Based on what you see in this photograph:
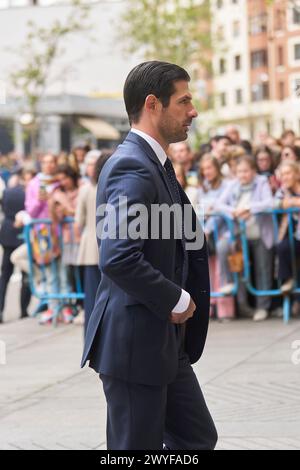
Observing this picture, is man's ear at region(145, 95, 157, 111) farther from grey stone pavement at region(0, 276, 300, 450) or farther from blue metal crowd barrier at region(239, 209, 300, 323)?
blue metal crowd barrier at region(239, 209, 300, 323)

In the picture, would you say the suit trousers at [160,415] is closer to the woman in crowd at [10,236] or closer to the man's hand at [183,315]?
the man's hand at [183,315]

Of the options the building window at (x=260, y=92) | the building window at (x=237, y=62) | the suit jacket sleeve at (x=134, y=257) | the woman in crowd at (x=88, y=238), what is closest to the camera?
the suit jacket sleeve at (x=134, y=257)

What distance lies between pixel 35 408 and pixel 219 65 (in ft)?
284

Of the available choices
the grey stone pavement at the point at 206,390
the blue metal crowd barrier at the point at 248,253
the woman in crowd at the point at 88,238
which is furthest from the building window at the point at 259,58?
the woman in crowd at the point at 88,238

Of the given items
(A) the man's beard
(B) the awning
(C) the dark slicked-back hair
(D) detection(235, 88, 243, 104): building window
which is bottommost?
(A) the man's beard

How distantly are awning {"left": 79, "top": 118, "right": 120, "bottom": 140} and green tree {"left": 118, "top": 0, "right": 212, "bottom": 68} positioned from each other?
38.8 ft

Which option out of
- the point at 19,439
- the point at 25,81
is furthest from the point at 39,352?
the point at 25,81

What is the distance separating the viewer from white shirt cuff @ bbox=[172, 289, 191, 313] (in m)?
3.68

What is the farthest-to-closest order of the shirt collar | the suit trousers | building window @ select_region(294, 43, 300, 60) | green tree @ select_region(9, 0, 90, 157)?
building window @ select_region(294, 43, 300, 60)
green tree @ select_region(9, 0, 90, 157)
the shirt collar
the suit trousers

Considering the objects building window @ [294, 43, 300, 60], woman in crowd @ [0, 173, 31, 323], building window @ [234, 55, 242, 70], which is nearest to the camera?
woman in crowd @ [0, 173, 31, 323]

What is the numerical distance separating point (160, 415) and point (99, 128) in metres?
48.7

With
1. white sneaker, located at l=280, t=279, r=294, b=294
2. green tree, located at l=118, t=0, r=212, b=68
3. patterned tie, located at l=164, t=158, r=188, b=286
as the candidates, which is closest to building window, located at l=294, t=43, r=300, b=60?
green tree, located at l=118, t=0, r=212, b=68

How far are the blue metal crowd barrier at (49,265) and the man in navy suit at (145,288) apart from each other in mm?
7199

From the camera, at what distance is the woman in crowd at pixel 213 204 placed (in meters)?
10.7
